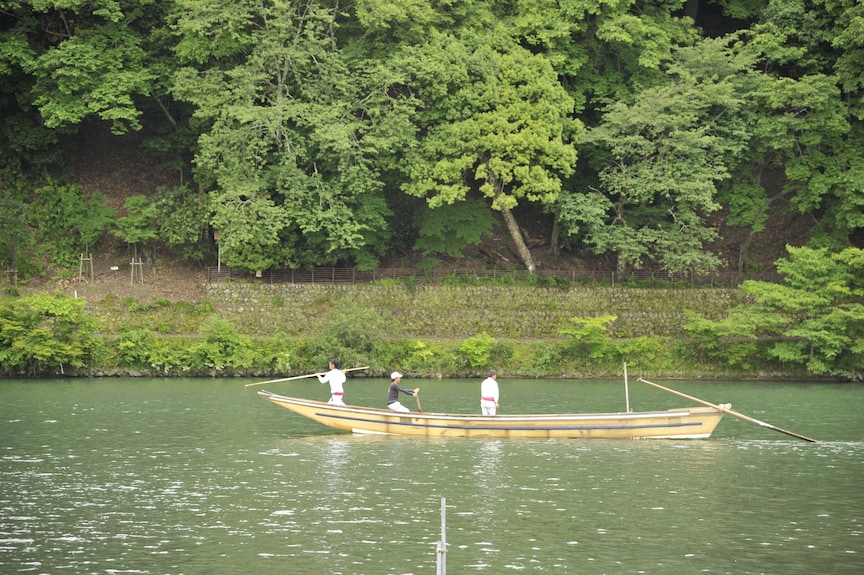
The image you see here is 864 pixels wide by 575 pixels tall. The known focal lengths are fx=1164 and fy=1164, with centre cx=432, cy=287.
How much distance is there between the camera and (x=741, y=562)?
18375 mm

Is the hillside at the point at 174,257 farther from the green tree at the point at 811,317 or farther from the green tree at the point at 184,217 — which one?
the green tree at the point at 811,317

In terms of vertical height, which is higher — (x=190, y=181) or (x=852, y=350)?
(x=190, y=181)

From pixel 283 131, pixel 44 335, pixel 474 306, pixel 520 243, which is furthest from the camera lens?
pixel 520 243

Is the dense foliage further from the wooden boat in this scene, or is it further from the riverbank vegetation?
the wooden boat

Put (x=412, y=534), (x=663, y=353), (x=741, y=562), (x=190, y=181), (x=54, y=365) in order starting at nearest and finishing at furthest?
1. (x=741, y=562)
2. (x=412, y=534)
3. (x=54, y=365)
4. (x=663, y=353)
5. (x=190, y=181)

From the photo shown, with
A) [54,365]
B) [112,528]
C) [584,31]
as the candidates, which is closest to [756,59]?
[584,31]

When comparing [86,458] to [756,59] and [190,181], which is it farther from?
[756,59]

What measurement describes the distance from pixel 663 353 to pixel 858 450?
19558 millimetres

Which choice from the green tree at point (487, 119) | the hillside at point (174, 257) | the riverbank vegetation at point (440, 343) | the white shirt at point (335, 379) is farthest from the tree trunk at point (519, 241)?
the white shirt at point (335, 379)

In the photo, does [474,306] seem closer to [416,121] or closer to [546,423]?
[416,121]

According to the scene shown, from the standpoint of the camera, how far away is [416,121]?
54.1 m

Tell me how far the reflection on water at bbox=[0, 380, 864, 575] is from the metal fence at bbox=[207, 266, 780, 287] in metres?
17.5

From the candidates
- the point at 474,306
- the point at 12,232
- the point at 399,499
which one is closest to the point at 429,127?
the point at 474,306

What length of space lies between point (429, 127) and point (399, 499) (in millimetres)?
32101
